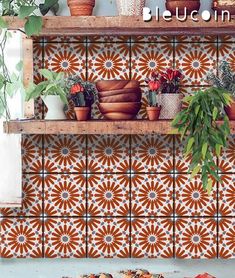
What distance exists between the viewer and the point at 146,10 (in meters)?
2.60

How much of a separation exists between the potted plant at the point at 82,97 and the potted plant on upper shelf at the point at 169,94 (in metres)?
0.27

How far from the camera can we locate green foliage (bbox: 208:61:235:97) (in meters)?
2.67

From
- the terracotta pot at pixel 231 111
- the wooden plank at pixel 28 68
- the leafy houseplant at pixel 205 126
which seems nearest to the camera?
the leafy houseplant at pixel 205 126

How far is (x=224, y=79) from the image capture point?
8.87 feet

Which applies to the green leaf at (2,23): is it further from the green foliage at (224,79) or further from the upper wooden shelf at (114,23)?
the green foliage at (224,79)

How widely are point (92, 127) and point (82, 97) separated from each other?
155 mm

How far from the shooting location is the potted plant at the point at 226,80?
263cm

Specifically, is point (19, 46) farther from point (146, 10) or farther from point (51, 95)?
point (146, 10)

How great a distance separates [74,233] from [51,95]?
2.01 ft

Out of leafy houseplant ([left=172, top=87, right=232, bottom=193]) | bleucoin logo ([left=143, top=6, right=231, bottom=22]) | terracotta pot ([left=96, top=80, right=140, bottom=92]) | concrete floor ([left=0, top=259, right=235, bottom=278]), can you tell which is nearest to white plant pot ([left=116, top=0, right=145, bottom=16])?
bleucoin logo ([left=143, top=6, right=231, bottom=22])

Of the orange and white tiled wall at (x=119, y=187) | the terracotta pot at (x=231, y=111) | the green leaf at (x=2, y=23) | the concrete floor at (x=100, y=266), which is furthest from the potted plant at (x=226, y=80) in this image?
the green leaf at (x=2, y=23)

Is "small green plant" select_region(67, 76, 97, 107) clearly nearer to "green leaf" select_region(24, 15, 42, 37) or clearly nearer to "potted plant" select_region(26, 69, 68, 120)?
"potted plant" select_region(26, 69, 68, 120)

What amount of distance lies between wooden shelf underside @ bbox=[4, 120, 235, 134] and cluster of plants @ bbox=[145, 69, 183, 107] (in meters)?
0.13

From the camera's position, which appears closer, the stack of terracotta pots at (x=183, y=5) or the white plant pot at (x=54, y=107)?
the stack of terracotta pots at (x=183, y=5)
